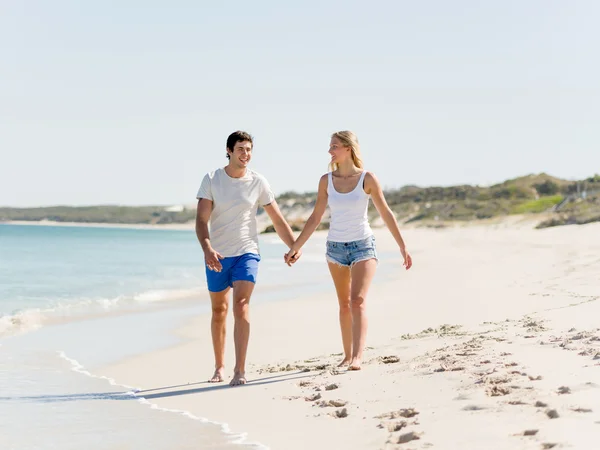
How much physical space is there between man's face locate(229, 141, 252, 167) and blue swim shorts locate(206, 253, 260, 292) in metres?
0.75

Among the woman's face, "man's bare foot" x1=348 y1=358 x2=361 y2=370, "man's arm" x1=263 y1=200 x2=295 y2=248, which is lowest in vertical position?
"man's bare foot" x1=348 y1=358 x2=361 y2=370

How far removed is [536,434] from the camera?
11.9 feet

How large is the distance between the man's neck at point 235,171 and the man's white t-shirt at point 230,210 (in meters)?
0.03

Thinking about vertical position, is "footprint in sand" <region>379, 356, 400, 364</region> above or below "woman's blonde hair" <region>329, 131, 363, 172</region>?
below

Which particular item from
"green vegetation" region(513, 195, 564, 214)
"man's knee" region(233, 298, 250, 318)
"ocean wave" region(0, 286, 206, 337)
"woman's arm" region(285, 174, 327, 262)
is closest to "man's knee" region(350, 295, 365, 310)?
"woman's arm" region(285, 174, 327, 262)

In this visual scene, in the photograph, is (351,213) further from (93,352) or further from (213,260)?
(93,352)

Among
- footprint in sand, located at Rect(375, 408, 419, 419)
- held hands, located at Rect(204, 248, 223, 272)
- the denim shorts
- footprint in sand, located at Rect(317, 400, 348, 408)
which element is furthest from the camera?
the denim shorts

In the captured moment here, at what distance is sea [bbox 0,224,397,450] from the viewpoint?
4.50m

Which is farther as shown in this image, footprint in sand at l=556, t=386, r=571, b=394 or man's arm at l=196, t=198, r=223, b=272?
man's arm at l=196, t=198, r=223, b=272

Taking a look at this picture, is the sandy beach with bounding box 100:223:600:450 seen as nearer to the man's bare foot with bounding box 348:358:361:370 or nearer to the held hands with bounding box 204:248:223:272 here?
the man's bare foot with bounding box 348:358:361:370

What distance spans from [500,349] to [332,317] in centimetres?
501

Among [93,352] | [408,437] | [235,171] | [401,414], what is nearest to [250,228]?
[235,171]

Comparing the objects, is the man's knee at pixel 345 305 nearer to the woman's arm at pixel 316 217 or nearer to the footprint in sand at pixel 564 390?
the woman's arm at pixel 316 217

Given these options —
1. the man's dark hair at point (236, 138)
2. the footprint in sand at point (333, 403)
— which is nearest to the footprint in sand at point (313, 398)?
the footprint in sand at point (333, 403)
